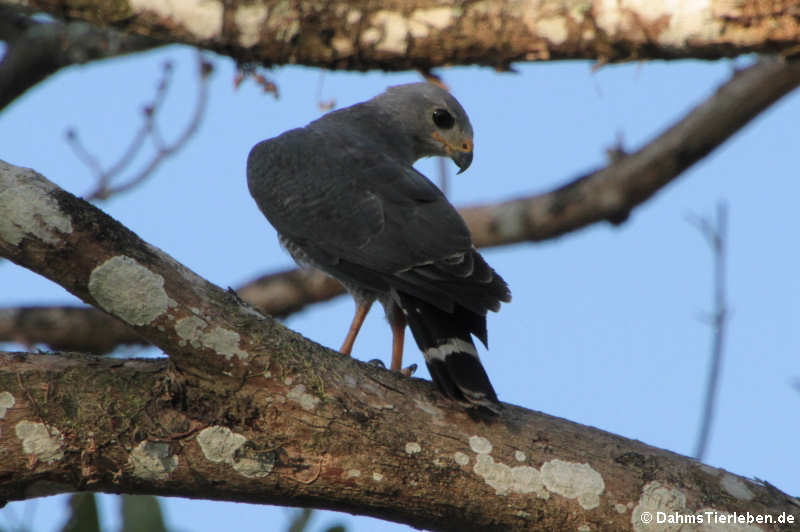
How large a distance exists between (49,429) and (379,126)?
291 cm

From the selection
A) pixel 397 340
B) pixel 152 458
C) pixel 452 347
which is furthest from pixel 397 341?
pixel 152 458

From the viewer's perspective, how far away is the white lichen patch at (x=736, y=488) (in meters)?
3.61

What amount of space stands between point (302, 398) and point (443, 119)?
2.78 metres

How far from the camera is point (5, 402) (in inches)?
129

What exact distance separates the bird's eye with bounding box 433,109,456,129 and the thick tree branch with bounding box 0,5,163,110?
1964mm

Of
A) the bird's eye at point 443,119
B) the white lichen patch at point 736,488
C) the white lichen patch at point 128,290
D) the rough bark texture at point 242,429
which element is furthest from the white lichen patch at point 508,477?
the bird's eye at point 443,119

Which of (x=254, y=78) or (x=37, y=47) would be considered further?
(x=37, y=47)

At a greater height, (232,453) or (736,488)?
(736,488)

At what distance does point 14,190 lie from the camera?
10.2 ft

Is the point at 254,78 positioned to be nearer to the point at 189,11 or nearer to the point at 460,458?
the point at 189,11

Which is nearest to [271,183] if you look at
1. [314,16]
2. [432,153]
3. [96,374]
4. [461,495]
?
[314,16]

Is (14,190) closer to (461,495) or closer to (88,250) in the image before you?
(88,250)

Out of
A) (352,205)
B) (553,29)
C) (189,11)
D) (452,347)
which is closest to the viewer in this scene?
(452,347)

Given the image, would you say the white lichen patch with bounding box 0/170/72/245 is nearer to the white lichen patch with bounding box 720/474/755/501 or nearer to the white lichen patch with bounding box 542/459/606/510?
the white lichen patch with bounding box 542/459/606/510
